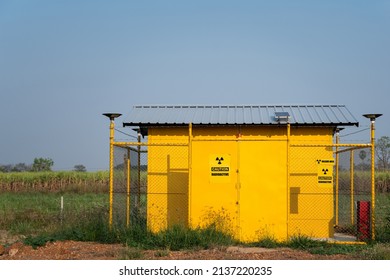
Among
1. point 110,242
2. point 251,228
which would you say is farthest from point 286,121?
point 110,242

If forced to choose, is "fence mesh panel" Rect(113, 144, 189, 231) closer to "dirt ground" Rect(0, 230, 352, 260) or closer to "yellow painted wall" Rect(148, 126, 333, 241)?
"yellow painted wall" Rect(148, 126, 333, 241)

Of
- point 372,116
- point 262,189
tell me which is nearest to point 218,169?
point 262,189

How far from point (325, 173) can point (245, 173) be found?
235cm

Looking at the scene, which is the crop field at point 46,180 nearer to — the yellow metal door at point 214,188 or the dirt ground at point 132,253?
the yellow metal door at point 214,188

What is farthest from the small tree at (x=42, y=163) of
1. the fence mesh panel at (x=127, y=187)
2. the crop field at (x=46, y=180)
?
the fence mesh panel at (x=127, y=187)

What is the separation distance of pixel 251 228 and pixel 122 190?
3.90 metres

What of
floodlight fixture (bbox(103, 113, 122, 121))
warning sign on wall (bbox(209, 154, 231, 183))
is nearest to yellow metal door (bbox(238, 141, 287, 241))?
warning sign on wall (bbox(209, 154, 231, 183))

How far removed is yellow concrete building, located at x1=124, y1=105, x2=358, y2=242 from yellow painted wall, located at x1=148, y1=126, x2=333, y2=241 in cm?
3

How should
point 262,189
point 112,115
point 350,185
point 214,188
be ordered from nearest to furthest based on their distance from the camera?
1. point 112,115
2. point 262,189
3. point 214,188
4. point 350,185

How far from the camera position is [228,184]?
1469 centimetres

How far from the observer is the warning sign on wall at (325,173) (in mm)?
15086

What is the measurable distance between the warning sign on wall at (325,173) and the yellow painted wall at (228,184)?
354mm

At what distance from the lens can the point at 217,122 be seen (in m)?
15.4

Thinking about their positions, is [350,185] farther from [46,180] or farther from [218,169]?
[46,180]
